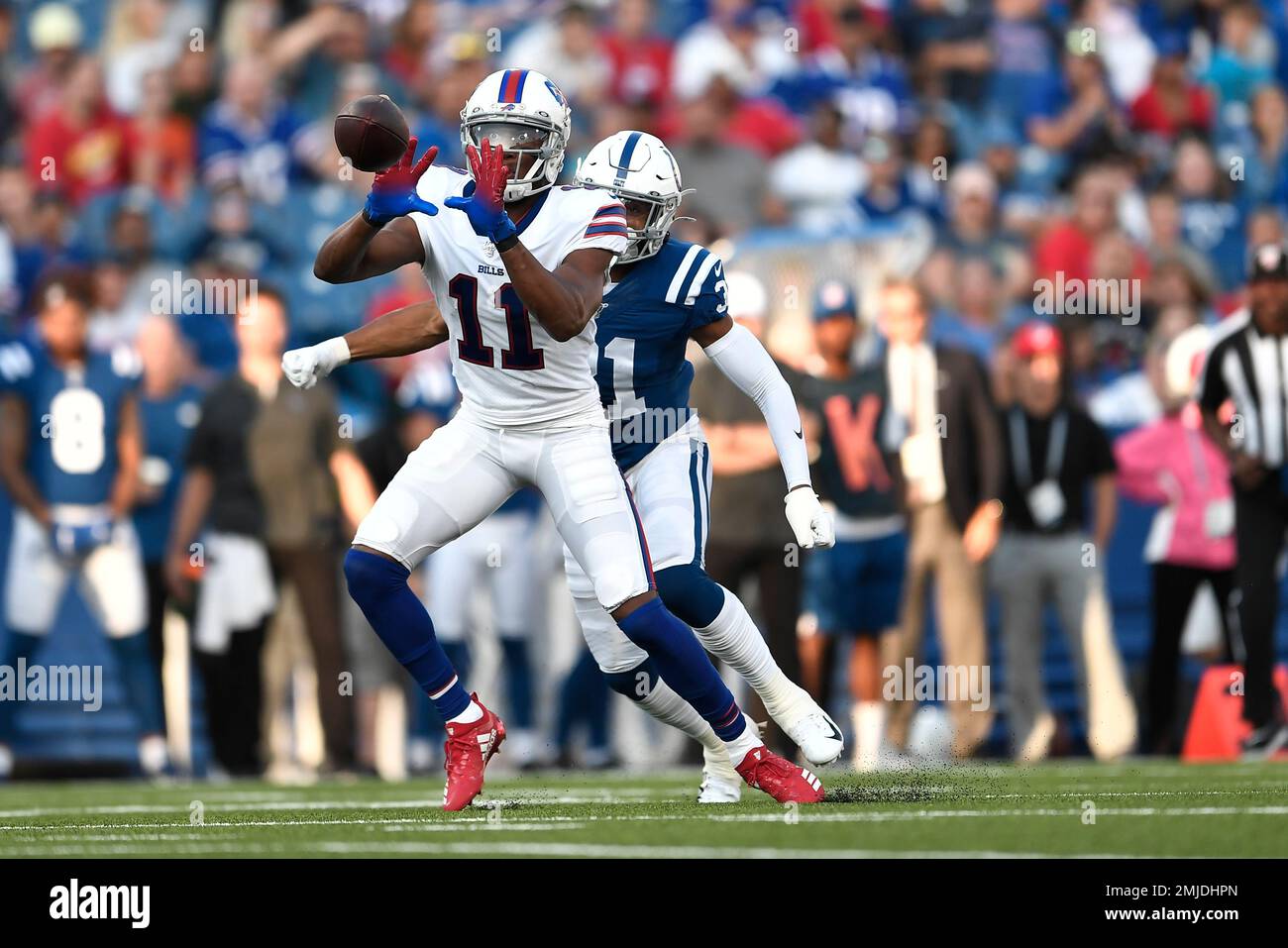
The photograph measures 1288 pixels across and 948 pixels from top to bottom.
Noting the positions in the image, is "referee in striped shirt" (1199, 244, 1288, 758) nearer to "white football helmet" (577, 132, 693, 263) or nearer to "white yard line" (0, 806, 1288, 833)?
"white yard line" (0, 806, 1288, 833)

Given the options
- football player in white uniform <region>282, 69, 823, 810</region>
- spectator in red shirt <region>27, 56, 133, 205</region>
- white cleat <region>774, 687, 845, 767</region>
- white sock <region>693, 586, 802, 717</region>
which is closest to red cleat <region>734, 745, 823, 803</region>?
football player in white uniform <region>282, 69, 823, 810</region>

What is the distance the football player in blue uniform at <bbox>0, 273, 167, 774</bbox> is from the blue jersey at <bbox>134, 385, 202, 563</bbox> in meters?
0.08

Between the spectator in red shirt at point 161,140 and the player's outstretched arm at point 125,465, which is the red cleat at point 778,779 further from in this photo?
the spectator in red shirt at point 161,140

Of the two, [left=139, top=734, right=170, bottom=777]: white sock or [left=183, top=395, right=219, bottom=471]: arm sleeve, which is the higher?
[left=183, top=395, right=219, bottom=471]: arm sleeve

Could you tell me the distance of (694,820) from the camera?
5.99m

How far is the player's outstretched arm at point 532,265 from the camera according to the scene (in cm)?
565

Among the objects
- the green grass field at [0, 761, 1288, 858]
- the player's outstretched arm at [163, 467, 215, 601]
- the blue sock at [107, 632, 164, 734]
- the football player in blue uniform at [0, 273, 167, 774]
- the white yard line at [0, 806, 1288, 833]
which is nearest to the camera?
the green grass field at [0, 761, 1288, 858]

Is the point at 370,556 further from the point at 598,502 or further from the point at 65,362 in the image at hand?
the point at 65,362

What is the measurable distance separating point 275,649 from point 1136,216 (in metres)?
5.69

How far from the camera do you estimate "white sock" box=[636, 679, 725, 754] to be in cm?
680

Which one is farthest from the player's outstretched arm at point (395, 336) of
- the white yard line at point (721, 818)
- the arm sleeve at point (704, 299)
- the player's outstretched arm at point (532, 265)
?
the white yard line at point (721, 818)

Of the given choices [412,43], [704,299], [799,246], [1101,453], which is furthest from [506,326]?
[412,43]

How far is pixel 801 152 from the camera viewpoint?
1288 centimetres
